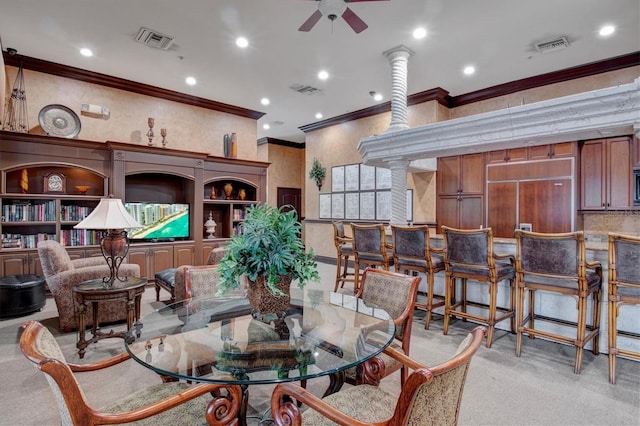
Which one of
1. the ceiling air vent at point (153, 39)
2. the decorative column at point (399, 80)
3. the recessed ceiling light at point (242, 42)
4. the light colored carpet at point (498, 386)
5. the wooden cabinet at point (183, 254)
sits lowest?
the light colored carpet at point (498, 386)

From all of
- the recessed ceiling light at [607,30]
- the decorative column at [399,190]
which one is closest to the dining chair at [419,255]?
the decorative column at [399,190]

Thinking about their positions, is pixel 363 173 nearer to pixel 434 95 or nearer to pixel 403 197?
pixel 434 95

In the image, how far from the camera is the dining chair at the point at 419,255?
3.45m

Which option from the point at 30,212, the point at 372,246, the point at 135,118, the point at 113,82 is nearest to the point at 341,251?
the point at 372,246

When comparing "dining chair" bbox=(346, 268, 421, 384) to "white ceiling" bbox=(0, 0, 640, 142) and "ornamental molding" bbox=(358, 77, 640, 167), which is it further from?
"white ceiling" bbox=(0, 0, 640, 142)

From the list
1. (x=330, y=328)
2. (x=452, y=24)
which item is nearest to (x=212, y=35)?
(x=452, y=24)

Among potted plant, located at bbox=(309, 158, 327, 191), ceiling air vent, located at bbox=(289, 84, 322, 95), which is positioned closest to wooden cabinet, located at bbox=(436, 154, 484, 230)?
ceiling air vent, located at bbox=(289, 84, 322, 95)

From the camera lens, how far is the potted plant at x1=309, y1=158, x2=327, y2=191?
8031mm

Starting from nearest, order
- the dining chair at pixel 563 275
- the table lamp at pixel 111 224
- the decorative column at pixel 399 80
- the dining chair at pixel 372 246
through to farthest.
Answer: the dining chair at pixel 563 275
the table lamp at pixel 111 224
the dining chair at pixel 372 246
the decorative column at pixel 399 80

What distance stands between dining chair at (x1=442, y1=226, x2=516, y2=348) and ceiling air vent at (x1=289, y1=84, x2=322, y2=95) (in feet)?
12.5

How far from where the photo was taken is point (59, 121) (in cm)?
505

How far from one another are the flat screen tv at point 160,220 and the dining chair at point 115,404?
4271 millimetres

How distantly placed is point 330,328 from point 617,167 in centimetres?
510

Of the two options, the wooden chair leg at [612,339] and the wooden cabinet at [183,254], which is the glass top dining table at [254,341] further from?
the wooden cabinet at [183,254]
